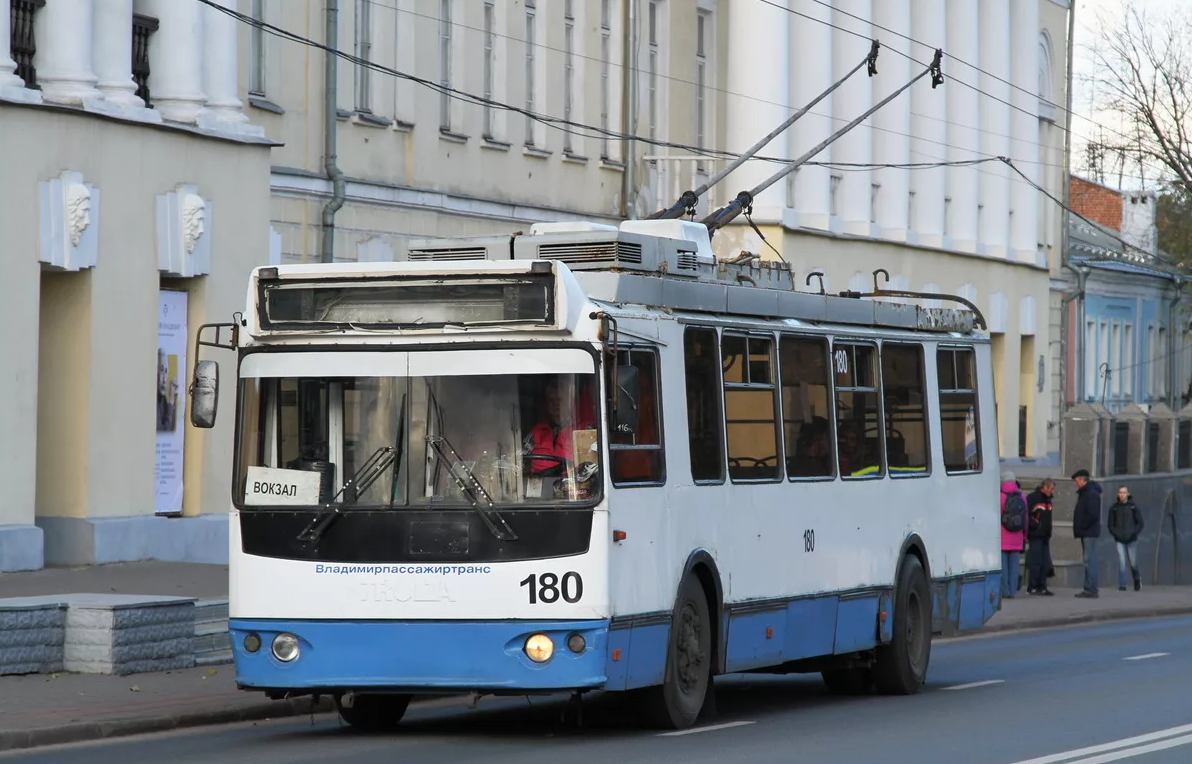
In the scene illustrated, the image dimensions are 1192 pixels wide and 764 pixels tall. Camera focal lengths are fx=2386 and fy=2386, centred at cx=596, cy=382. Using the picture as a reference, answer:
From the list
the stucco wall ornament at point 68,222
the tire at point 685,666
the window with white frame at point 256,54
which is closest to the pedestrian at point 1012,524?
the window with white frame at point 256,54

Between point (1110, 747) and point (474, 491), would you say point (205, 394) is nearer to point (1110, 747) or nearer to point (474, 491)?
point (474, 491)

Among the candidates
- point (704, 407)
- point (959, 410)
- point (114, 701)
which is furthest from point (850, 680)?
point (114, 701)

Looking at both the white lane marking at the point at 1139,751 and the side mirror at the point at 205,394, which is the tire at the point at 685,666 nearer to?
the white lane marking at the point at 1139,751

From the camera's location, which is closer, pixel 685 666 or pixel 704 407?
pixel 685 666

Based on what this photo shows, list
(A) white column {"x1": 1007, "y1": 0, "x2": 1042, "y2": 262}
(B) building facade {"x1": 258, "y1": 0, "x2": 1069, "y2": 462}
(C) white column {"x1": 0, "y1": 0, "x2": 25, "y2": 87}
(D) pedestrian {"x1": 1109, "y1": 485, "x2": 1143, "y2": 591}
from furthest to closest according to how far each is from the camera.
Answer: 1. (A) white column {"x1": 1007, "y1": 0, "x2": 1042, "y2": 262}
2. (D) pedestrian {"x1": 1109, "y1": 485, "x2": 1143, "y2": 591}
3. (B) building facade {"x1": 258, "y1": 0, "x2": 1069, "y2": 462}
4. (C) white column {"x1": 0, "y1": 0, "x2": 25, "y2": 87}

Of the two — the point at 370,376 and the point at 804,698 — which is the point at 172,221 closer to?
the point at 804,698

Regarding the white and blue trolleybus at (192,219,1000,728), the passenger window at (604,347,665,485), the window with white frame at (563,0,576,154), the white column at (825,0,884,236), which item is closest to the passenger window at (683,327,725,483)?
the white and blue trolleybus at (192,219,1000,728)

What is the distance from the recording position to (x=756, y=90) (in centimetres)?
4284

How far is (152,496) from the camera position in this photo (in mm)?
25500

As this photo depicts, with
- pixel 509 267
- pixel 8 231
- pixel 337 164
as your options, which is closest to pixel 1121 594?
pixel 337 164

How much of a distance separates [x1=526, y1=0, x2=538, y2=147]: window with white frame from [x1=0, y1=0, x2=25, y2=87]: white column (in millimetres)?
13058

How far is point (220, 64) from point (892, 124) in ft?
80.2

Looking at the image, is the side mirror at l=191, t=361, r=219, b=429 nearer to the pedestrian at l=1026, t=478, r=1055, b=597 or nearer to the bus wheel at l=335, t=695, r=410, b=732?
the bus wheel at l=335, t=695, r=410, b=732

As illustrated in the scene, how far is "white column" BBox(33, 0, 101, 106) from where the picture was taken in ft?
79.5
